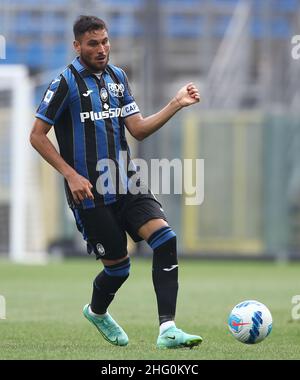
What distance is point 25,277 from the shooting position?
14.5 meters

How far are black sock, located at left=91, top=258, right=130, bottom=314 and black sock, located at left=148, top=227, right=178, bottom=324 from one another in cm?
28

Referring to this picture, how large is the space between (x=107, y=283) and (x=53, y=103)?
4.01 ft

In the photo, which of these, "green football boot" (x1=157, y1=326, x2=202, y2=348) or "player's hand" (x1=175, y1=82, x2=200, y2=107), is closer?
"green football boot" (x1=157, y1=326, x2=202, y2=348)

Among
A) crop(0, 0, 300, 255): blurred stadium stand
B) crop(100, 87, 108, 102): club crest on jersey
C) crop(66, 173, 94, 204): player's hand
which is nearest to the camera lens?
crop(66, 173, 94, 204): player's hand

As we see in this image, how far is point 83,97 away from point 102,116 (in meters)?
0.17

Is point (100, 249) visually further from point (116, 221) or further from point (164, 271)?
point (164, 271)

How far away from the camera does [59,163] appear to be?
20.7 ft

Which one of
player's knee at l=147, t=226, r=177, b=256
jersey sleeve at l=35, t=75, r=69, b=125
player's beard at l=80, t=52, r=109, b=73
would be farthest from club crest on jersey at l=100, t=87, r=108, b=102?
player's knee at l=147, t=226, r=177, b=256

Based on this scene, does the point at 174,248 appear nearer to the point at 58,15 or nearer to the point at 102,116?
the point at 102,116

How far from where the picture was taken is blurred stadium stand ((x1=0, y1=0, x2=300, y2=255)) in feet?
66.3

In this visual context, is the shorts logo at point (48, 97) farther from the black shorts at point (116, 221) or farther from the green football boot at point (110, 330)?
the green football boot at point (110, 330)

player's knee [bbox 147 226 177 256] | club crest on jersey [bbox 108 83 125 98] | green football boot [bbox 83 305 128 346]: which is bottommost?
green football boot [bbox 83 305 128 346]

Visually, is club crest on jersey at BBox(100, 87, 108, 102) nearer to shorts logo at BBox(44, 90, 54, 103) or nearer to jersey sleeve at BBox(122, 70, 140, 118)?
jersey sleeve at BBox(122, 70, 140, 118)

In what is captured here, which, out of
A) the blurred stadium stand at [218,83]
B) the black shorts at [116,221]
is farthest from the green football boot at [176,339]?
the blurred stadium stand at [218,83]
